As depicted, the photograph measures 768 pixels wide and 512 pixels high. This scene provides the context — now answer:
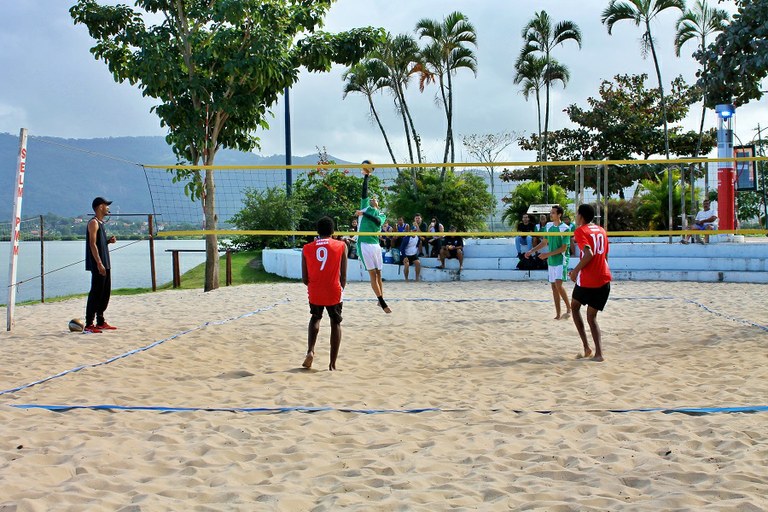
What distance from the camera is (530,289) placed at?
42.4 ft

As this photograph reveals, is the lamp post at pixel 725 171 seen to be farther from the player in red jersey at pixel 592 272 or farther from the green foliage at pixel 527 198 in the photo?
the player in red jersey at pixel 592 272

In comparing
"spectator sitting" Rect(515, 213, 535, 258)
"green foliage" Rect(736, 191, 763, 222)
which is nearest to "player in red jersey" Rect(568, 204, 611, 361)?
"spectator sitting" Rect(515, 213, 535, 258)

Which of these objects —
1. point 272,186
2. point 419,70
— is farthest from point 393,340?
point 419,70

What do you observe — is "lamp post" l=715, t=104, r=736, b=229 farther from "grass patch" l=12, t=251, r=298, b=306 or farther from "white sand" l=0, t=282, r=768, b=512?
"grass patch" l=12, t=251, r=298, b=306

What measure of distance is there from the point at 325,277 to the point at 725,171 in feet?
39.7

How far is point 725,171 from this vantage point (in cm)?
1547

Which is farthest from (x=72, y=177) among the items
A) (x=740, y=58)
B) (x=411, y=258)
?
(x=740, y=58)

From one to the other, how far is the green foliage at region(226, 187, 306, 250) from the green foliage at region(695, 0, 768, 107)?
13.5 meters

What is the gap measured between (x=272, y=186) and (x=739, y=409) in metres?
19.7

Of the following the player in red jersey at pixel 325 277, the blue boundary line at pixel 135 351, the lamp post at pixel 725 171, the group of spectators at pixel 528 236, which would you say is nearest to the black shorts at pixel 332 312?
the player in red jersey at pixel 325 277

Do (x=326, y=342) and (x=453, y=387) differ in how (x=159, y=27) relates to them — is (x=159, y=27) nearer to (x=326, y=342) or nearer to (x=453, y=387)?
(x=326, y=342)

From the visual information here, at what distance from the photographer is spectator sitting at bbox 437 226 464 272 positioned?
→ 15164mm

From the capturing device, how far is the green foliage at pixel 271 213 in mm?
21281

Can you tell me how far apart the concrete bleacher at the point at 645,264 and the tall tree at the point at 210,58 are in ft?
12.9
